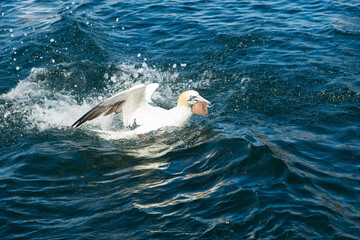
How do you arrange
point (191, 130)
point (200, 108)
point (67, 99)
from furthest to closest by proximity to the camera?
point (67, 99) → point (200, 108) → point (191, 130)

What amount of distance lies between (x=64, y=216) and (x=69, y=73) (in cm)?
558

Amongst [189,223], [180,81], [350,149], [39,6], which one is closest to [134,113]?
[180,81]

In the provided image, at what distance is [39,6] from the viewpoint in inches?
595

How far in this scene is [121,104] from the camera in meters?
7.51

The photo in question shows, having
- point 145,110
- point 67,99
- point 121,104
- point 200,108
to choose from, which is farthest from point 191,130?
point 67,99

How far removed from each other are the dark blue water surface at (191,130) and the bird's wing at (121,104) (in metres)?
0.49

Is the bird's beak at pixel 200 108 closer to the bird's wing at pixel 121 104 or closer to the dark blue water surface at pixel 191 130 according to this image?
the dark blue water surface at pixel 191 130

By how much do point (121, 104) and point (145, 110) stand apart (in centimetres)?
50

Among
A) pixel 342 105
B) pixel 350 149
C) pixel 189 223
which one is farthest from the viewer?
pixel 342 105

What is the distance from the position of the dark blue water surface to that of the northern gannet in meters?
0.22

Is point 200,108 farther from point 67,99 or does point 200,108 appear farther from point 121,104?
point 67,99

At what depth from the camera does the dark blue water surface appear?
4902 millimetres

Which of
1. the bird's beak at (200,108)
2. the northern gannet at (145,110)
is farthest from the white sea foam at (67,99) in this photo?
the bird's beak at (200,108)

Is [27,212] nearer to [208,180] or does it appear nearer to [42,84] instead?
[208,180]
